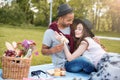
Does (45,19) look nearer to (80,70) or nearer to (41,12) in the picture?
(41,12)

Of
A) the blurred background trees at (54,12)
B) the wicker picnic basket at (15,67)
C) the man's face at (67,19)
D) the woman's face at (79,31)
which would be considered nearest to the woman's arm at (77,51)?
the woman's face at (79,31)

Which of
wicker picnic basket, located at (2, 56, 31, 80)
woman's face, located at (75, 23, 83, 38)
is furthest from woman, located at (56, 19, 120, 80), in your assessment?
wicker picnic basket, located at (2, 56, 31, 80)

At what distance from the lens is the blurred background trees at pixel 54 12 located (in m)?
19.9

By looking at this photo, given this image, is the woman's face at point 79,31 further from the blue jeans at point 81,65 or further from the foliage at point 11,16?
the foliage at point 11,16

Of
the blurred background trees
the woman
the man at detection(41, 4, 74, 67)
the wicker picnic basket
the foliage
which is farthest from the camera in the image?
the blurred background trees

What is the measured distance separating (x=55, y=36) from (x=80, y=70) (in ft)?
1.74

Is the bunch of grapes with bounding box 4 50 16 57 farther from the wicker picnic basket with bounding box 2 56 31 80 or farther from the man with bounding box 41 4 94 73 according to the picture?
the man with bounding box 41 4 94 73

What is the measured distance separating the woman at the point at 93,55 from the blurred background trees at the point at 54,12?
16.6 metres

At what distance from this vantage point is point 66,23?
336 cm

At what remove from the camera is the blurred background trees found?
1989 cm

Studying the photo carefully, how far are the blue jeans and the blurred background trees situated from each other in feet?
54.3

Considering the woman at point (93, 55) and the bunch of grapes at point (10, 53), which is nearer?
the bunch of grapes at point (10, 53)

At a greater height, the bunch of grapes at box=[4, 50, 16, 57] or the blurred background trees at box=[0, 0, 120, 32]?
the bunch of grapes at box=[4, 50, 16, 57]

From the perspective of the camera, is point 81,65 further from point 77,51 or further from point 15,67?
point 15,67
